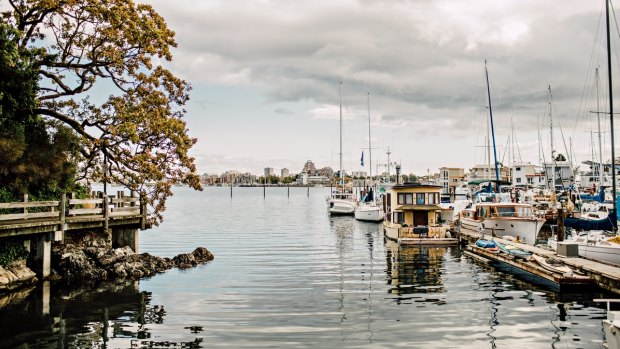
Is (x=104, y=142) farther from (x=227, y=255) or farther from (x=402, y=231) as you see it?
(x=402, y=231)

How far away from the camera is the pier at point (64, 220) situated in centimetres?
2416

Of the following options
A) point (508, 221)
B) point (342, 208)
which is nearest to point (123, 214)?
point (508, 221)

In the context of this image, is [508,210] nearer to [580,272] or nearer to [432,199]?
[432,199]

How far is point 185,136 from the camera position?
94.7 feet

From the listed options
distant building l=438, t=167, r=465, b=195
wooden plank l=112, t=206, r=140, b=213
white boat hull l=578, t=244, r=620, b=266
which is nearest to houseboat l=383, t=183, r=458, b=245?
white boat hull l=578, t=244, r=620, b=266

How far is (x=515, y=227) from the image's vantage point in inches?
1697

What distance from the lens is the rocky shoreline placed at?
82.7 feet

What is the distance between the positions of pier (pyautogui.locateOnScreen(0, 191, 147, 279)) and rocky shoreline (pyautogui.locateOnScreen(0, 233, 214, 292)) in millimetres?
763

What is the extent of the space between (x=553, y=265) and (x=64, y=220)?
26.2 m

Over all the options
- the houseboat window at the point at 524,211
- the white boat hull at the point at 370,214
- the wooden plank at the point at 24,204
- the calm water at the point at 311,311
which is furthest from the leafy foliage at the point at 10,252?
the white boat hull at the point at 370,214

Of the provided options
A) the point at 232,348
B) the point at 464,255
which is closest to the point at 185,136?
the point at 232,348

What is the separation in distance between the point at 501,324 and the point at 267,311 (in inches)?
363

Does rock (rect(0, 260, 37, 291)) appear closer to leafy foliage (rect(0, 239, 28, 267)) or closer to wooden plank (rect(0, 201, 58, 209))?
leafy foliage (rect(0, 239, 28, 267))

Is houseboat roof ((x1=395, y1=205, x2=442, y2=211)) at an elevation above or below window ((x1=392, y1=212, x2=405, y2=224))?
above
